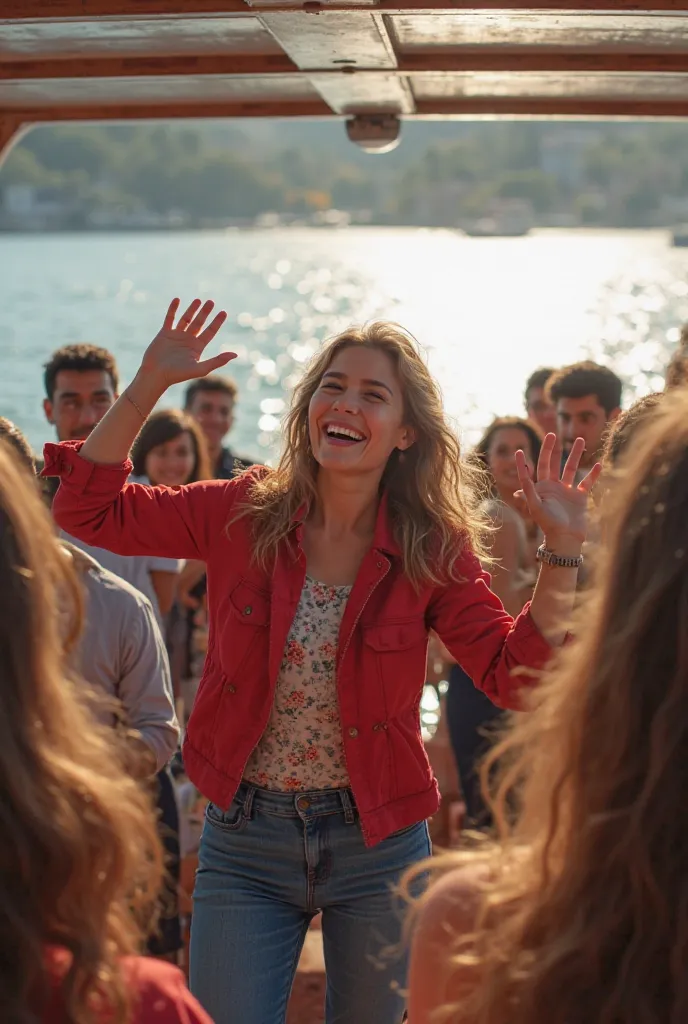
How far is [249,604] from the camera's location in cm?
315

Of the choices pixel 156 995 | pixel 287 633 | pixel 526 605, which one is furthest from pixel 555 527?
pixel 156 995

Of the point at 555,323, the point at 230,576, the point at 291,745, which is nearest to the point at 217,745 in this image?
the point at 291,745

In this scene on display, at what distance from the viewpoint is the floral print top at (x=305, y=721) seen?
10.0 feet

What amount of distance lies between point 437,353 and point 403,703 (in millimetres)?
Answer: 39905

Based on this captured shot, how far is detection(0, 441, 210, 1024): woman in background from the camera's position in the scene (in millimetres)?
1559

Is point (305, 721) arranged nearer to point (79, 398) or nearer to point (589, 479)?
point (589, 479)

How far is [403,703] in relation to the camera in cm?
315

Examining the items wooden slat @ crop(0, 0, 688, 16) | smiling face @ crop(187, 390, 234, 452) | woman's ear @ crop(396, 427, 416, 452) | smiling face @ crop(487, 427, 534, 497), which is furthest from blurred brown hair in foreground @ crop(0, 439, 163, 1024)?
smiling face @ crop(187, 390, 234, 452)

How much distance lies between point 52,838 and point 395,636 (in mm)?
1603

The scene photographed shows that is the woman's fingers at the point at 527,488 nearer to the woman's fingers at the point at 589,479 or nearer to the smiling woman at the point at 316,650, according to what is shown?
the smiling woman at the point at 316,650

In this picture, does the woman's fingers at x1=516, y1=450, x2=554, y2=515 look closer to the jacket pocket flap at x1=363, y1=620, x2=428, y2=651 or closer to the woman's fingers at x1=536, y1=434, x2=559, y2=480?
the woman's fingers at x1=536, y1=434, x2=559, y2=480

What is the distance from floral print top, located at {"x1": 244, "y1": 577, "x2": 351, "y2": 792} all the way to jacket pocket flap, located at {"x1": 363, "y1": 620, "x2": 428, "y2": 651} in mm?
84

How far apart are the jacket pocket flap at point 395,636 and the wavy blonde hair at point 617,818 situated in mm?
1343

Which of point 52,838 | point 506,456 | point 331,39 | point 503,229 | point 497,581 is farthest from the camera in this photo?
point 503,229
